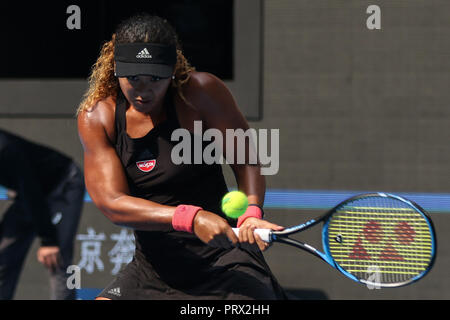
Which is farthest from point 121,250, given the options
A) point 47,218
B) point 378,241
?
point 378,241

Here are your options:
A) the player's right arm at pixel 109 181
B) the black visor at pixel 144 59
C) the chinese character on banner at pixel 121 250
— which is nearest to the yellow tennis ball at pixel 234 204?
the player's right arm at pixel 109 181

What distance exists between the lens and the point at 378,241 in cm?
298

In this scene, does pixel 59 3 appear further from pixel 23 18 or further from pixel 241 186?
pixel 241 186

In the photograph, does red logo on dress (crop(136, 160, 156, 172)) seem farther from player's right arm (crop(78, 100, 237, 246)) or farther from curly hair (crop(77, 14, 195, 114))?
curly hair (crop(77, 14, 195, 114))

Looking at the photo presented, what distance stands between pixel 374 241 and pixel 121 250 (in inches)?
109

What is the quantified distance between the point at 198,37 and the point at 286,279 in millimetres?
2053

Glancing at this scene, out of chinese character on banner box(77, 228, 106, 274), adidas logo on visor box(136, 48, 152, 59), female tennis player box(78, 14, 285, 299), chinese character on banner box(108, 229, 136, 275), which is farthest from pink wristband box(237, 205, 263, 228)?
chinese character on banner box(77, 228, 106, 274)

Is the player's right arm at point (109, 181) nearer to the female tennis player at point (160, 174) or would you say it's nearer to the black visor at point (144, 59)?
the female tennis player at point (160, 174)

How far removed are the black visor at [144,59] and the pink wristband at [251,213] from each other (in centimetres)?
68

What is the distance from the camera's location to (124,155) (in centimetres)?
290

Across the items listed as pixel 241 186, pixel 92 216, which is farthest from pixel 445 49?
pixel 92 216

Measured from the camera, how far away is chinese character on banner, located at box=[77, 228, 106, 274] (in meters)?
5.28

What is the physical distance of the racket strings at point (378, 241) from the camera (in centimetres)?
291

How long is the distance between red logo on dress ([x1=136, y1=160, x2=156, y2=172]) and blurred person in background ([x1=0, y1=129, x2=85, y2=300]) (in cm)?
238
